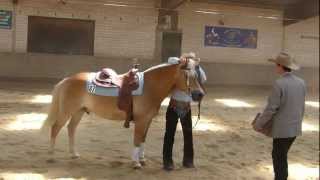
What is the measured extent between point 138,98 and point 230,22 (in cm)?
879

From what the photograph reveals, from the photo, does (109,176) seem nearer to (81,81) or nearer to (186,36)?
(81,81)

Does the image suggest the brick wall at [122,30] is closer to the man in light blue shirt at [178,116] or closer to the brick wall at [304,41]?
the brick wall at [304,41]

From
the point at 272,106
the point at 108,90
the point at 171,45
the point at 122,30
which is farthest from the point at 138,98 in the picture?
the point at 171,45

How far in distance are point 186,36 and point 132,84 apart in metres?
→ 9.30

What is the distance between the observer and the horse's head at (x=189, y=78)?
5289 mm

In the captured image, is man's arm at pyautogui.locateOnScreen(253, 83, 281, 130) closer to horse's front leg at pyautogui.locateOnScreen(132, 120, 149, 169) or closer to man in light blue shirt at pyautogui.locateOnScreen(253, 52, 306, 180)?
man in light blue shirt at pyautogui.locateOnScreen(253, 52, 306, 180)

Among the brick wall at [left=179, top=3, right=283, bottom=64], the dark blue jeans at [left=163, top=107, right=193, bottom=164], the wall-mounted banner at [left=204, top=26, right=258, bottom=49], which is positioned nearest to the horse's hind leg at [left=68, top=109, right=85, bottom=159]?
the dark blue jeans at [left=163, top=107, right=193, bottom=164]

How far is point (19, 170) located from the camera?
5.09 meters

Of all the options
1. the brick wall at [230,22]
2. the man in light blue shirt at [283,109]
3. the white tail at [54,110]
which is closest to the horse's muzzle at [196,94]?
the man in light blue shirt at [283,109]

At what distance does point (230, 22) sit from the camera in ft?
45.2

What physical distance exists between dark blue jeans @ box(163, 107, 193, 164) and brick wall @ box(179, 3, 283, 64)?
27.9 ft

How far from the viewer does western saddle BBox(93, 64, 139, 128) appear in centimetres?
534

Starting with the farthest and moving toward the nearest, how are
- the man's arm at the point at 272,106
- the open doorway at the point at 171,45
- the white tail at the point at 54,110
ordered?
the open doorway at the point at 171,45 < the white tail at the point at 54,110 < the man's arm at the point at 272,106

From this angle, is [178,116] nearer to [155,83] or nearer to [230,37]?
[155,83]
